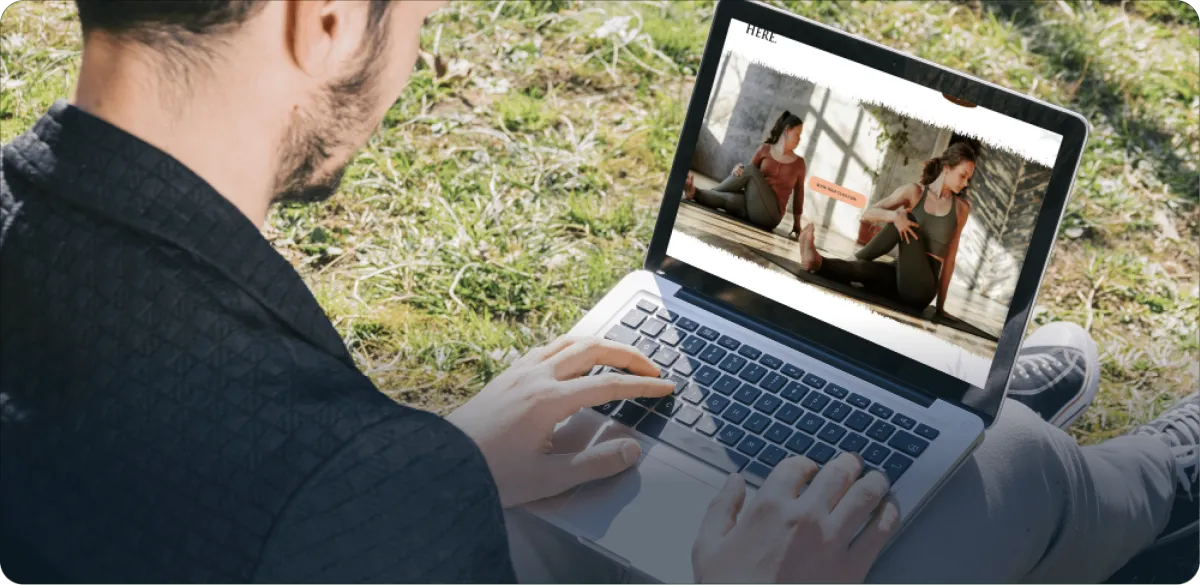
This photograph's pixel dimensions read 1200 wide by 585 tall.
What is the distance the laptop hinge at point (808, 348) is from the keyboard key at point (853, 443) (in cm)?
10

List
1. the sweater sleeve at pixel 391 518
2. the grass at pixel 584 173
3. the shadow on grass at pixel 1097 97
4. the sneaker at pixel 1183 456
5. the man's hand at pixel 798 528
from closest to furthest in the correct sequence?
the sweater sleeve at pixel 391 518
the man's hand at pixel 798 528
the sneaker at pixel 1183 456
the grass at pixel 584 173
the shadow on grass at pixel 1097 97

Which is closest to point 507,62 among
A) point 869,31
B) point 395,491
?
point 869,31

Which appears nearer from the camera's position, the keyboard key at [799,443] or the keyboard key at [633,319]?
the keyboard key at [799,443]

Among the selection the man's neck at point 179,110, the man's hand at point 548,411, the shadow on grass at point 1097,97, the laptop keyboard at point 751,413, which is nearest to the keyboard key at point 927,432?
the laptop keyboard at point 751,413

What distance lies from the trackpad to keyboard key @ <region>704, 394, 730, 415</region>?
0.11 m

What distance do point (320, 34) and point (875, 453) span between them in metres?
0.84

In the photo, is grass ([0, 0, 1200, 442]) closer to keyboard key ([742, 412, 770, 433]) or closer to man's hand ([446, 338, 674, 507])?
man's hand ([446, 338, 674, 507])

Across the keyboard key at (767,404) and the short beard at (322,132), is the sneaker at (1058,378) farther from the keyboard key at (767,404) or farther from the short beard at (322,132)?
the short beard at (322,132)

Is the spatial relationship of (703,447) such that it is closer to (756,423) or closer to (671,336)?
(756,423)

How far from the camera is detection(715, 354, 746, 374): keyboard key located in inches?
60.3

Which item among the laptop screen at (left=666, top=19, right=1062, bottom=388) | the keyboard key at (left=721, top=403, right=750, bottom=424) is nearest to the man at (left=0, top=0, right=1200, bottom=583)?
the keyboard key at (left=721, top=403, right=750, bottom=424)

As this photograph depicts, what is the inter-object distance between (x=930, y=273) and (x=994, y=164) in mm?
159

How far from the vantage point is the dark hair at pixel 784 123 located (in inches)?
59.9

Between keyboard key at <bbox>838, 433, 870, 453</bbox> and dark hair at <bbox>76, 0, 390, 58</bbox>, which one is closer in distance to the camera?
dark hair at <bbox>76, 0, 390, 58</bbox>
